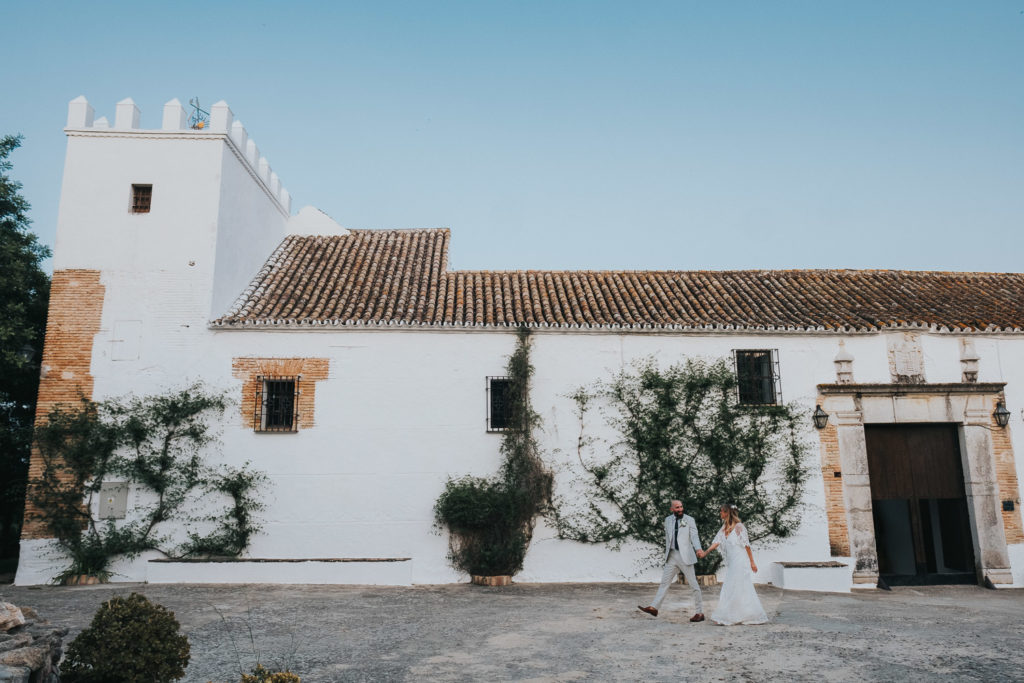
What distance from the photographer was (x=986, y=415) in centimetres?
1229

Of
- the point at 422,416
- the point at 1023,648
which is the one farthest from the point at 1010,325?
the point at 422,416

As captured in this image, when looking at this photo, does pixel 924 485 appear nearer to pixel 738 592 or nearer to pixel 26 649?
pixel 738 592

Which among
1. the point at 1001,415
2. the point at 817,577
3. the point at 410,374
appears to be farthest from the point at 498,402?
the point at 1001,415

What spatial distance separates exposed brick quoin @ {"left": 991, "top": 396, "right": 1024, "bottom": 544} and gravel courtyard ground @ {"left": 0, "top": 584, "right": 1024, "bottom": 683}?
5.48ft

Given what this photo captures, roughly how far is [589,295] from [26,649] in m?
11.0

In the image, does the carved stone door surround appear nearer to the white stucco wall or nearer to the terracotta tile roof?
the white stucco wall

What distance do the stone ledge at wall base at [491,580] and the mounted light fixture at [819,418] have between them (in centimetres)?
620

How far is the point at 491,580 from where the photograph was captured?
36.6ft

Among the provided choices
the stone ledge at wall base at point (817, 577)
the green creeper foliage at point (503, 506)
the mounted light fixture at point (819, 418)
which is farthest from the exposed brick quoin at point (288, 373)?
the mounted light fixture at point (819, 418)

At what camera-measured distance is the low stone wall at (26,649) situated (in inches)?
164

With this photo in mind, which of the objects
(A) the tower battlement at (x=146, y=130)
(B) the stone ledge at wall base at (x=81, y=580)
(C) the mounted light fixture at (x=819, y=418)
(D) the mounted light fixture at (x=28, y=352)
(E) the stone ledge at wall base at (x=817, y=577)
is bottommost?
(E) the stone ledge at wall base at (x=817, y=577)

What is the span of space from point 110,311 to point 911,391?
579 inches

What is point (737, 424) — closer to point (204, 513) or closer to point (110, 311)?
point (204, 513)

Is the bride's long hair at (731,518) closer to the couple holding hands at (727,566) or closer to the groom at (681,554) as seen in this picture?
the couple holding hands at (727,566)
